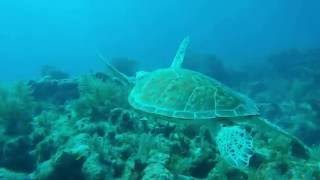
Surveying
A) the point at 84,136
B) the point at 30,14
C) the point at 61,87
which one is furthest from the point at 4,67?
the point at 84,136

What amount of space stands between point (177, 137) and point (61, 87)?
580 cm

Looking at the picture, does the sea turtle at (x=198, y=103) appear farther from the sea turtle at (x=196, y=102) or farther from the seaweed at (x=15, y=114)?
the seaweed at (x=15, y=114)

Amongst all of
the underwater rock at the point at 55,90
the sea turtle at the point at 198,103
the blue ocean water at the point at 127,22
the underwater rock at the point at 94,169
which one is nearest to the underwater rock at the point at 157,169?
the underwater rock at the point at 94,169

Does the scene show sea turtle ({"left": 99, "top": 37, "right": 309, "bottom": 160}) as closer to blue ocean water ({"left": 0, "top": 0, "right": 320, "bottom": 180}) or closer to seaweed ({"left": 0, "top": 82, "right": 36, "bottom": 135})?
blue ocean water ({"left": 0, "top": 0, "right": 320, "bottom": 180})

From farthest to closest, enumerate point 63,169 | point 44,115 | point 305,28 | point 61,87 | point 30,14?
point 30,14, point 305,28, point 61,87, point 44,115, point 63,169

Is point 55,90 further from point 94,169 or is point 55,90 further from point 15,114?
point 94,169

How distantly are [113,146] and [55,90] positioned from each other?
5.57m

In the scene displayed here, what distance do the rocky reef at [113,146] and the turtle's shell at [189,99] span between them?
30cm

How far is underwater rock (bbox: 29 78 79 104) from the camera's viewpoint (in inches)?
409

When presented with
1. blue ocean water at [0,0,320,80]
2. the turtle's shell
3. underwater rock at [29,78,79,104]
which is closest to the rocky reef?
the turtle's shell

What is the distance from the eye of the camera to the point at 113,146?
5.65m

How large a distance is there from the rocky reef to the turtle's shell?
30cm

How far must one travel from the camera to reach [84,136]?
18.5 ft

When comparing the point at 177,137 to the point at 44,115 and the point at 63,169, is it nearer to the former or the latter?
the point at 63,169
